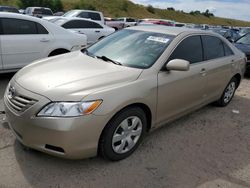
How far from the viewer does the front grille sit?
2896mm

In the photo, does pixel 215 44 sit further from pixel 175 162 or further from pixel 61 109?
pixel 61 109

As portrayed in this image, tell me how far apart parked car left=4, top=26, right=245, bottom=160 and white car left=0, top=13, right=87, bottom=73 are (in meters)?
2.24

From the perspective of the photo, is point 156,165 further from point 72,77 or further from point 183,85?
point 72,77

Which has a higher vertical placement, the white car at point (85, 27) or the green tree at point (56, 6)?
the green tree at point (56, 6)

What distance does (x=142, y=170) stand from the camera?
3207mm

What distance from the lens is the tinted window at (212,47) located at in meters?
4.63

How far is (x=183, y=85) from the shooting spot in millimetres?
3963

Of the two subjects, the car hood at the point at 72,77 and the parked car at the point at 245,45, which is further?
the parked car at the point at 245,45

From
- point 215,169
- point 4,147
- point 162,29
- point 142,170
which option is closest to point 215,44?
point 162,29

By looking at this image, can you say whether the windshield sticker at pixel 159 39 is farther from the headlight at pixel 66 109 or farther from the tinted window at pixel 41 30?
the tinted window at pixel 41 30

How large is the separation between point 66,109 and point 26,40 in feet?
12.5

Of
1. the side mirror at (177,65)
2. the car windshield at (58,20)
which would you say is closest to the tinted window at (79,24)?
the car windshield at (58,20)

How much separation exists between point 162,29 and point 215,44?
124 cm

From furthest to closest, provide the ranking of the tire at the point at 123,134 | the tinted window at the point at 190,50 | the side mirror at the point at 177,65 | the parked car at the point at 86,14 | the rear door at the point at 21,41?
the parked car at the point at 86,14 → the rear door at the point at 21,41 → the tinted window at the point at 190,50 → the side mirror at the point at 177,65 → the tire at the point at 123,134
